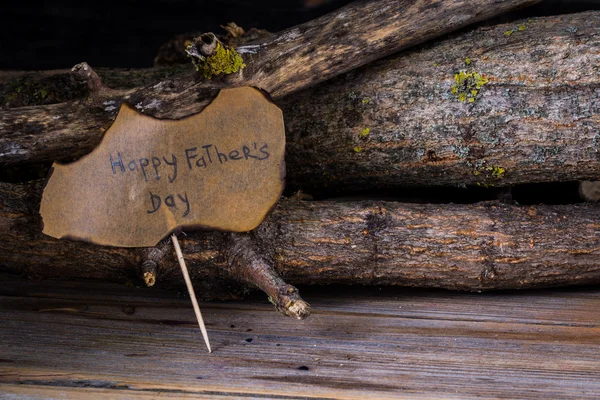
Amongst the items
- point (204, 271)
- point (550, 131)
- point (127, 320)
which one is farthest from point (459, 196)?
point (127, 320)

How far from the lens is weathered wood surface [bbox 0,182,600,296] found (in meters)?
1.73

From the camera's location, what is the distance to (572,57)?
175cm

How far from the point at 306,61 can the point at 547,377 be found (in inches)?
38.1

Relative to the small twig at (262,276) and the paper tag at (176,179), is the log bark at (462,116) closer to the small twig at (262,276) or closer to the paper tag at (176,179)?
the paper tag at (176,179)

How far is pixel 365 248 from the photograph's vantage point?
1.76 metres

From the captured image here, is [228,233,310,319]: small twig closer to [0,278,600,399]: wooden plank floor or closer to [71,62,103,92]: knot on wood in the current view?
[0,278,600,399]: wooden plank floor

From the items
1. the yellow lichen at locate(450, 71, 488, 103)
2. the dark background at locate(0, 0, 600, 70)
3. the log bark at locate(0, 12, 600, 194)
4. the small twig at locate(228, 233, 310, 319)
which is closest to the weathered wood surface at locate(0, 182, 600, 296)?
the small twig at locate(228, 233, 310, 319)

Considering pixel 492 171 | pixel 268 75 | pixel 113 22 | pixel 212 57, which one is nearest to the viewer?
pixel 212 57

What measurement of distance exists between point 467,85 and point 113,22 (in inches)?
67.4

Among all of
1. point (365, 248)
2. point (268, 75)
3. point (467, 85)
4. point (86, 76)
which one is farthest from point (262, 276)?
point (467, 85)

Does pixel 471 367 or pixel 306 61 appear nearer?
pixel 471 367

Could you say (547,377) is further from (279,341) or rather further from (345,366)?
(279,341)

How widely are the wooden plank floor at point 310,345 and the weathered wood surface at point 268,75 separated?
18.4 inches

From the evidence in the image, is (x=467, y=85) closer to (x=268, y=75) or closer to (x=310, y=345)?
(x=268, y=75)
